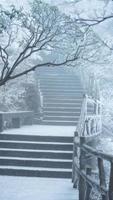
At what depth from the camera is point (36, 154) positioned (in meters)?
11.7

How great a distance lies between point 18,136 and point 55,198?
4863mm

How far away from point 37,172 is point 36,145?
164cm

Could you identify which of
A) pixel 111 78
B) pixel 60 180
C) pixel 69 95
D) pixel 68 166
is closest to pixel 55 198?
pixel 60 180

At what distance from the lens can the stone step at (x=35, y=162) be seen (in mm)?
11133

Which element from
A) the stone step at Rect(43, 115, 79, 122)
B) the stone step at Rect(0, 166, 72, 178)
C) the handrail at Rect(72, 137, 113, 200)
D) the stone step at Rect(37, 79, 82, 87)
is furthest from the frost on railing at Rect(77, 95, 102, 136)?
the stone step at Rect(37, 79, 82, 87)

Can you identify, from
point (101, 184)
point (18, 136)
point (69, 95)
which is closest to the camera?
point (101, 184)

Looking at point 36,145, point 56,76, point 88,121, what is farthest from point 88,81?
point 36,145

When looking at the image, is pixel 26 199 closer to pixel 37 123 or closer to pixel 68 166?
pixel 68 166

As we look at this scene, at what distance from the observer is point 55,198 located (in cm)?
805

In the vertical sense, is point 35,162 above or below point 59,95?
below

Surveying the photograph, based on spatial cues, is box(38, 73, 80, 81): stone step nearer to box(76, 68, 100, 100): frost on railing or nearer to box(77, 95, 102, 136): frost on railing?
box(76, 68, 100, 100): frost on railing

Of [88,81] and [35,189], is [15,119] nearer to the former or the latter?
[35,189]

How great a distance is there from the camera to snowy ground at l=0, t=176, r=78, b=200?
814 centimetres

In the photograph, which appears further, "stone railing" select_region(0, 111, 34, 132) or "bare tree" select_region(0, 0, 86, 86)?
"stone railing" select_region(0, 111, 34, 132)
